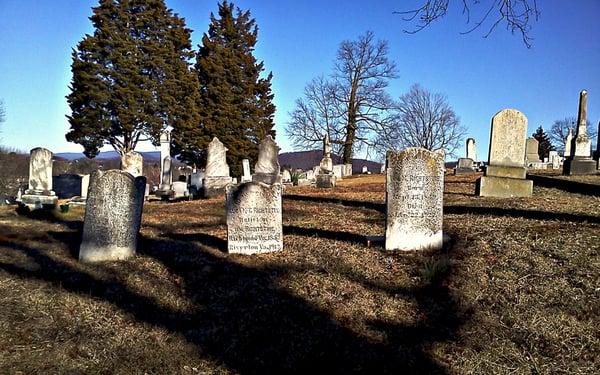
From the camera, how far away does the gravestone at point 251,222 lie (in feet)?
22.2

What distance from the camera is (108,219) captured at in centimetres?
683

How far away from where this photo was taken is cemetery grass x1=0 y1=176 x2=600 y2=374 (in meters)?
3.75

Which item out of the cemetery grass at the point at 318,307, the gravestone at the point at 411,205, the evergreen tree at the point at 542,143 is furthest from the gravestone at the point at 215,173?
the evergreen tree at the point at 542,143

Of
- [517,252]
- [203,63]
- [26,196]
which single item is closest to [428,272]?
[517,252]

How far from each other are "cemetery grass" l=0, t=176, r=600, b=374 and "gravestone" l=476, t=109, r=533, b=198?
4124 millimetres

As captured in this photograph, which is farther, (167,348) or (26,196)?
(26,196)

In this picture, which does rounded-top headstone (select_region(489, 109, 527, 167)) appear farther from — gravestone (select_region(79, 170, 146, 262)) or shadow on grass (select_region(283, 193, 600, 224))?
gravestone (select_region(79, 170, 146, 262))

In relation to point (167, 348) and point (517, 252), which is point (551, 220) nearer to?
point (517, 252)

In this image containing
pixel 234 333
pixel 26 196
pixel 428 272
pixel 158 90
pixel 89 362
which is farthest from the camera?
pixel 158 90

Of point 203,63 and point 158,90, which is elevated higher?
point 203,63

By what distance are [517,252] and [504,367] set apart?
9.13ft

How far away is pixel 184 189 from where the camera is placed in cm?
2059

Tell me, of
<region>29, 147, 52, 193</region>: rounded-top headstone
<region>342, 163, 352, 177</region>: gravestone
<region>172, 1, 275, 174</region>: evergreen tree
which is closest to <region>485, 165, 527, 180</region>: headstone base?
<region>29, 147, 52, 193</region>: rounded-top headstone

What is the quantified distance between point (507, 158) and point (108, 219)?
991cm
